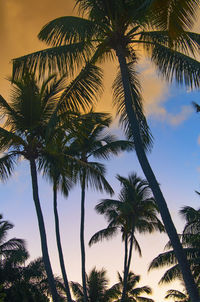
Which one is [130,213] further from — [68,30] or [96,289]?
[68,30]

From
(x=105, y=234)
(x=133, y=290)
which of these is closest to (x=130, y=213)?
(x=105, y=234)

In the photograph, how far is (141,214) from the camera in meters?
27.0

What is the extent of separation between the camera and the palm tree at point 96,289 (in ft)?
103

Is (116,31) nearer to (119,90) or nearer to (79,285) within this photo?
(119,90)

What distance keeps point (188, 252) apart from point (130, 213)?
5.24m

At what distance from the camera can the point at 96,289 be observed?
104 ft

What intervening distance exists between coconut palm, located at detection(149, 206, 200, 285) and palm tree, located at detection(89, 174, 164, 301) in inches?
100

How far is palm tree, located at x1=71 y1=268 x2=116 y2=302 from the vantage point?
31.4 meters

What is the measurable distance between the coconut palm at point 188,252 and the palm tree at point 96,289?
8.37 metres

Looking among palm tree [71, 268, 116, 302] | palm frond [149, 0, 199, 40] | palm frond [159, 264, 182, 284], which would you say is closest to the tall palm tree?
palm frond [149, 0, 199, 40]

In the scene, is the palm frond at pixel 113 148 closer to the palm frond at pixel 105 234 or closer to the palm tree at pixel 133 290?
the palm frond at pixel 105 234

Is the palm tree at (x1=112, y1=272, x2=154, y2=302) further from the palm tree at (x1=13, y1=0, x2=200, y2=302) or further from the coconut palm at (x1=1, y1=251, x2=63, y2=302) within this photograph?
the palm tree at (x1=13, y1=0, x2=200, y2=302)

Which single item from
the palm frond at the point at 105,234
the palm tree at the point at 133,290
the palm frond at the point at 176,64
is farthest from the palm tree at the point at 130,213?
the palm frond at the point at 176,64

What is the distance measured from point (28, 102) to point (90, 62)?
4842mm
